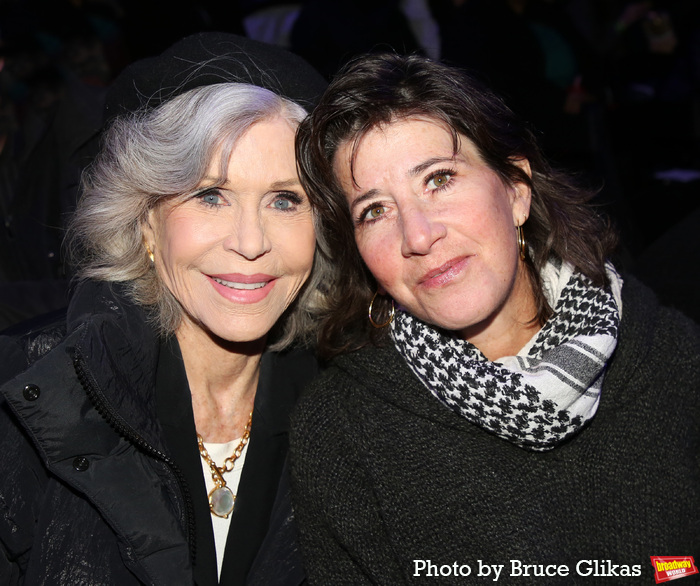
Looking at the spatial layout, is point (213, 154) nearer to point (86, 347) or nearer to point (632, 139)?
point (86, 347)

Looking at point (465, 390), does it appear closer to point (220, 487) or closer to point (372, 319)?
point (372, 319)

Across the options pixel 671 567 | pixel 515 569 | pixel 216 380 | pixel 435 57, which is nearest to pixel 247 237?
pixel 216 380

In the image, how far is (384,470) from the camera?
2328 mm

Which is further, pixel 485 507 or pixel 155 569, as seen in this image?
pixel 485 507

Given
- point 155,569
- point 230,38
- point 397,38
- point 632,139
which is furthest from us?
point 632,139

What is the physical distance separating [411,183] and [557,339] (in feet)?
2.36

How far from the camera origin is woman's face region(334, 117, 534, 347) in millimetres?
2188

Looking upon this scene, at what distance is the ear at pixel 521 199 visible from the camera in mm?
2412

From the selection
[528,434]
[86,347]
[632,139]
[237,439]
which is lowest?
[632,139]

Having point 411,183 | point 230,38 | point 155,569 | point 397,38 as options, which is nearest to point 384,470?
point 155,569

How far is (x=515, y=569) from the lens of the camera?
2.22 metres

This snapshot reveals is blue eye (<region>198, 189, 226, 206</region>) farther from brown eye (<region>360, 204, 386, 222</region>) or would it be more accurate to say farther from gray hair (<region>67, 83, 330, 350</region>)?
brown eye (<region>360, 204, 386, 222</region>)

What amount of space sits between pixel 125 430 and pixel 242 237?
664 millimetres

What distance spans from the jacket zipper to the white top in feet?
0.57
